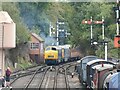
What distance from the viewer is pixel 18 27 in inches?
1277

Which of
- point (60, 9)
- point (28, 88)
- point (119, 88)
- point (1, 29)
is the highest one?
point (60, 9)

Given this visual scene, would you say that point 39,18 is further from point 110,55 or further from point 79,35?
point 110,55

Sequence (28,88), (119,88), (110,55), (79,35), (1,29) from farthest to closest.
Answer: (79,35), (110,55), (28,88), (1,29), (119,88)

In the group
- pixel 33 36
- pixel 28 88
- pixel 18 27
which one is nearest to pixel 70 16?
pixel 33 36

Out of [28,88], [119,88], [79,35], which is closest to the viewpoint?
[119,88]

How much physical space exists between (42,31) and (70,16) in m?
6.89

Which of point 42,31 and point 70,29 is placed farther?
point 42,31

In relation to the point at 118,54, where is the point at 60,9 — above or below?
above

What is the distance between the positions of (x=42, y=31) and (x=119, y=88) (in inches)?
1631

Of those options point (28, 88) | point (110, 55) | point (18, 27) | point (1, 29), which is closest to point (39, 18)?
point (18, 27)

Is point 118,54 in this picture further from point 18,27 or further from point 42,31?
point 42,31

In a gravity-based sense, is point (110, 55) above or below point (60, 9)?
below

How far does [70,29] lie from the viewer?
41688 mm

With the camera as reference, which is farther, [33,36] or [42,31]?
[42,31]
